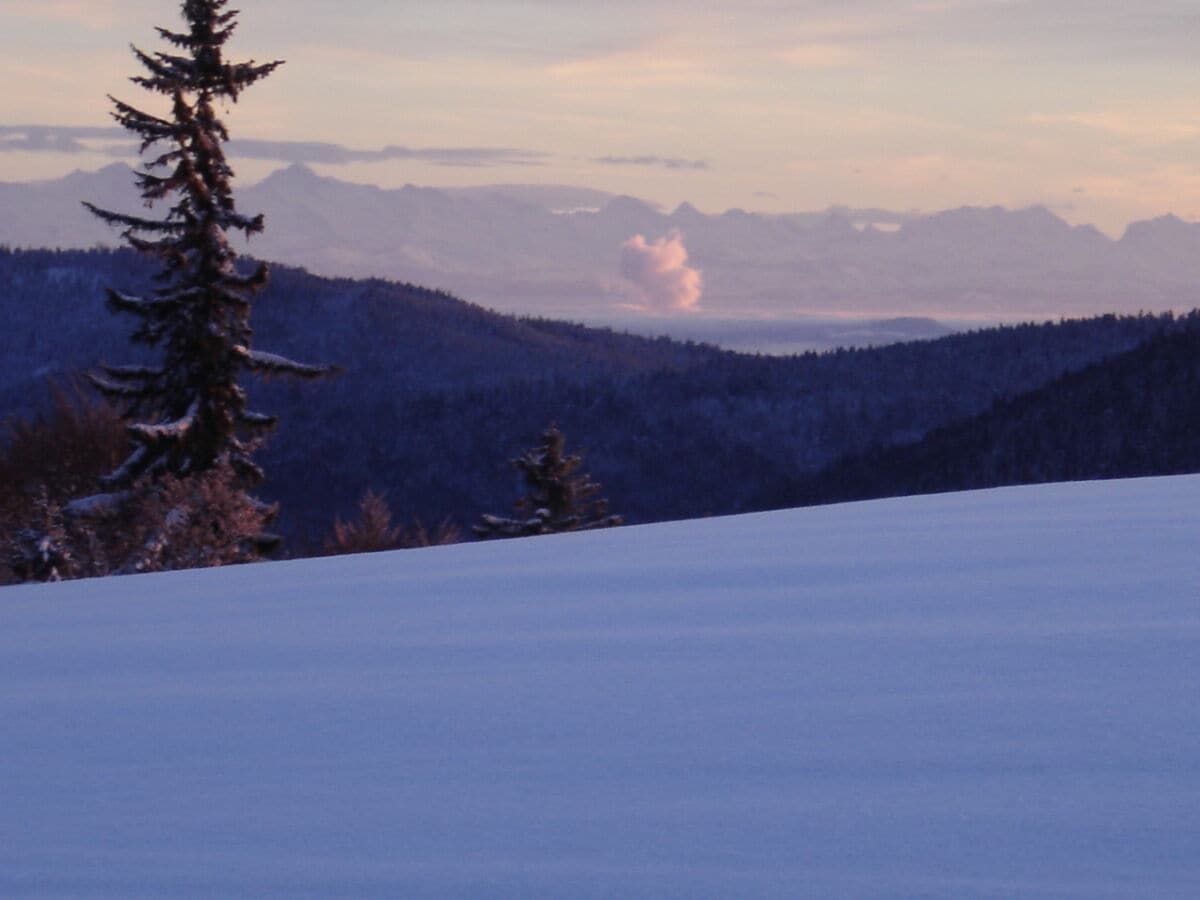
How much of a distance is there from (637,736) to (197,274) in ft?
74.1

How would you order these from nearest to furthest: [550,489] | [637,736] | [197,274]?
[637,736], [197,274], [550,489]

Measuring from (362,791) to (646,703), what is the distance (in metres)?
0.85

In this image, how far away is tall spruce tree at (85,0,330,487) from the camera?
2392 centimetres

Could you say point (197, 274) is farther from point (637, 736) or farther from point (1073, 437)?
point (1073, 437)

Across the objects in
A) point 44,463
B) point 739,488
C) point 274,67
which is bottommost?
point 739,488

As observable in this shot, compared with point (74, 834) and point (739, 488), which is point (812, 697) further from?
point (739, 488)

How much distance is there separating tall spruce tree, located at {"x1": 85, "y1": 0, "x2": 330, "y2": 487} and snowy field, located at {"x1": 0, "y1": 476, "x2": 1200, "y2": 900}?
62.8 feet

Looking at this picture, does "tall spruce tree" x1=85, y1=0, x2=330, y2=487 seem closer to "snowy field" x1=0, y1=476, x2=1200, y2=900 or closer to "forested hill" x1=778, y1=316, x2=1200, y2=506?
"snowy field" x1=0, y1=476, x2=1200, y2=900

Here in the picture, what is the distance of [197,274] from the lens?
2427 centimetres

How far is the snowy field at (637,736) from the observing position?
247 cm

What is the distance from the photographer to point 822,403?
197 meters

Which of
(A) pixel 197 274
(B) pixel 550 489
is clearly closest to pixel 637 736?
(A) pixel 197 274

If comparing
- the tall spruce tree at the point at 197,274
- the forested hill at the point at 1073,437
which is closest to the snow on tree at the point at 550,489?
the tall spruce tree at the point at 197,274

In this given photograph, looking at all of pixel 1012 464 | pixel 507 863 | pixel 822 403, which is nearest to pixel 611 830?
pixel 507 863
